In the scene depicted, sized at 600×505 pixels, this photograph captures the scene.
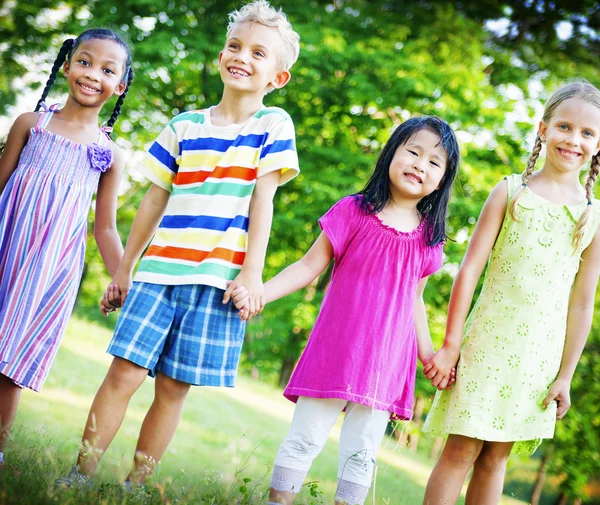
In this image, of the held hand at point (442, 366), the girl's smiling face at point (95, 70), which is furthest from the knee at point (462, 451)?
the girl's smiling face at point (95, 70)

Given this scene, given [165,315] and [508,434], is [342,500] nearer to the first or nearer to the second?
[508,434]

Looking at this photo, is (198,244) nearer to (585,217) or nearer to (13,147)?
(13,147)

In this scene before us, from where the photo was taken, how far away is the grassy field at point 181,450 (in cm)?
250

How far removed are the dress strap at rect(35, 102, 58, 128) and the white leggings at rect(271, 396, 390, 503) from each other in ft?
4.98

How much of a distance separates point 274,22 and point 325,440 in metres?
1.61

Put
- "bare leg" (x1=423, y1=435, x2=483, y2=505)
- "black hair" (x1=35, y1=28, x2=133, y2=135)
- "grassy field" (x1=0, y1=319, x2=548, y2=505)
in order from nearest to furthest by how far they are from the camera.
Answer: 1. "grassy field" (x1=0, y1=319, x2=548, y2=505)
2. "bare leg" (x1=423, y1=435, x2=483, y2=505)
3. "black hair" (x1=35, y1=28, x2=133, y2=135)

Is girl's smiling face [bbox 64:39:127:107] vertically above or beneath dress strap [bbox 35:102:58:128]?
above

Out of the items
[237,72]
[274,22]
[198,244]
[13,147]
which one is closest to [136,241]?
[198,244]

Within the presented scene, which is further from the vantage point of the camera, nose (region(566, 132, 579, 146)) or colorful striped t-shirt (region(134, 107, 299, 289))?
nose (region(566, 132, 579, 146))

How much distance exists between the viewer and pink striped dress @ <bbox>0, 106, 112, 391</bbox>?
112 inches

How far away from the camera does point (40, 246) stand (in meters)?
2.89

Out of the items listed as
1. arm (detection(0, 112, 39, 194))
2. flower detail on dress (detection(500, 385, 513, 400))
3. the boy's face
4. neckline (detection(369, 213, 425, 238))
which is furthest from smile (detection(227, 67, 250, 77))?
flower detail on dress (detection(500, 385, 513, 400))

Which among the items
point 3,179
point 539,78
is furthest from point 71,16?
point 3,179

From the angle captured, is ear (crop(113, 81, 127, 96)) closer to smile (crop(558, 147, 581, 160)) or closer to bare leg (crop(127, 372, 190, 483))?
bare leg (crop(127, 372, 190, 483))
